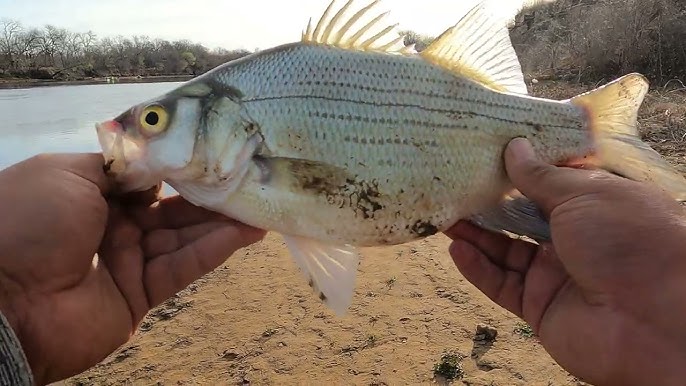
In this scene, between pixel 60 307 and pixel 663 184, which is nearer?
pixel 60 307

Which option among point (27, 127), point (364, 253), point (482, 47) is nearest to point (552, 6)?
point (27, 127)

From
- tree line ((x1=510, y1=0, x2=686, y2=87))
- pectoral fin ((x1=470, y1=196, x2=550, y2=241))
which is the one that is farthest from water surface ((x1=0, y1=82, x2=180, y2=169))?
tree line ((x1=510, y1=0, x2=686, y2=87))

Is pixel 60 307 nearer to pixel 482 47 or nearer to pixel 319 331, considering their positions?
pixel 482 47

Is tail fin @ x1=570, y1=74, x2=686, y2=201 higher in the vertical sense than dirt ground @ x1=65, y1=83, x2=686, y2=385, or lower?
higher

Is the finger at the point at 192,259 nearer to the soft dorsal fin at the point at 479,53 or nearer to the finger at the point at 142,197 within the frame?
the finger at the point at 142,197

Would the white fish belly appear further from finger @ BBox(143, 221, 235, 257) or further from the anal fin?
finger @ BBox(143, 221, 235, 257)

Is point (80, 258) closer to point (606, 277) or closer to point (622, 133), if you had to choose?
point (606, 277)

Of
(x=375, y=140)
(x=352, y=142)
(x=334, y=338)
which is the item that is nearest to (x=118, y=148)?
(x=352, y=142)
